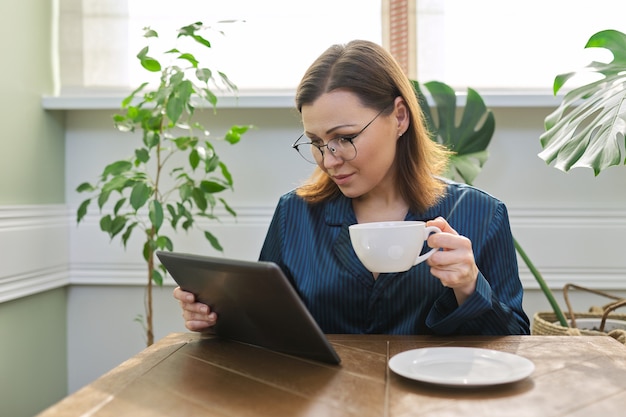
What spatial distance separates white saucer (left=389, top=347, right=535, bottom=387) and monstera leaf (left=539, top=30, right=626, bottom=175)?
52cm

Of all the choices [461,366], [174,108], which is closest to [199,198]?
[174,108]

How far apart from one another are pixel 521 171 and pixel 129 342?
134 cm

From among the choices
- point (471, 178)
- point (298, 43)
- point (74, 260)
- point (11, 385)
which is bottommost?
point (11, 385)

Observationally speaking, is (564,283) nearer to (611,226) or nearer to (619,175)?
(611,226)

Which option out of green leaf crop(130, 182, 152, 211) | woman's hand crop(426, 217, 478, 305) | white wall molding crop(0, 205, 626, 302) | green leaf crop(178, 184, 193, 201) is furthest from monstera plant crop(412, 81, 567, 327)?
woman's hand crop(426, 217, 478, 305)

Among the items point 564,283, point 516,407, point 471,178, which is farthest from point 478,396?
point 564,283

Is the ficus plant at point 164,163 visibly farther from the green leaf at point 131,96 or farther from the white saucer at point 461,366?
the white saucer at point 461,366

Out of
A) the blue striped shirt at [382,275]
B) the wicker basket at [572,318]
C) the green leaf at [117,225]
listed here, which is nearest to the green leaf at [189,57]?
the green leaf at [117,225]

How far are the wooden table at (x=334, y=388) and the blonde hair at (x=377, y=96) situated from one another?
1.68 feet

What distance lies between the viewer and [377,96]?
1476 mm

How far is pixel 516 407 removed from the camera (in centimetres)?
77

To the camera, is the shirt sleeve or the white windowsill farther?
the white windowsill

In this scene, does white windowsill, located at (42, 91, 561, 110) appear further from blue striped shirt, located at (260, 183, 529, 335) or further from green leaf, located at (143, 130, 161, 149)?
blue striped shirt, located at (260, 183, 529, 335)

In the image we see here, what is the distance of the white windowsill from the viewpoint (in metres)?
2.22
